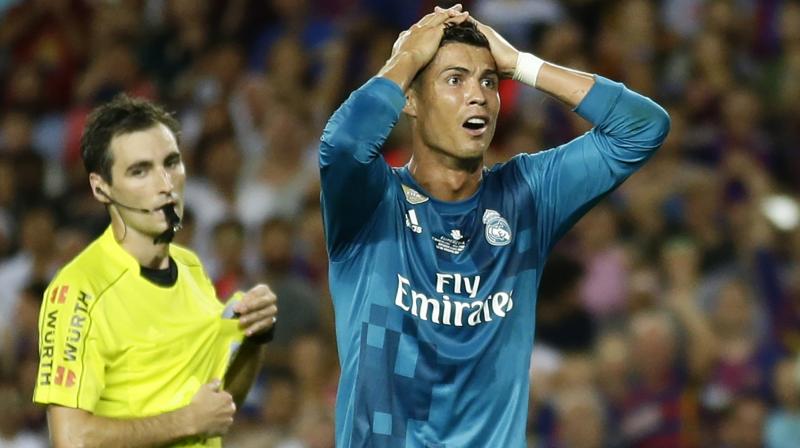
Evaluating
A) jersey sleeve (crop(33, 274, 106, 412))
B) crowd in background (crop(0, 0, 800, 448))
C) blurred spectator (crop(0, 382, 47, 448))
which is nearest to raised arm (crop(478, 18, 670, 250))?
jersey sleeve (crop(33, 274, 106, 412))

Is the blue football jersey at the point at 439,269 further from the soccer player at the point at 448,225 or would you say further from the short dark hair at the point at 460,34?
the short dark hair at the point at 460,34

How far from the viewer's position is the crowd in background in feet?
26.0

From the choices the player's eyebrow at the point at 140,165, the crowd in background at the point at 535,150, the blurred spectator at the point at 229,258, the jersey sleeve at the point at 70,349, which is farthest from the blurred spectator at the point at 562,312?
the jersey sleeve at the point at 70,349

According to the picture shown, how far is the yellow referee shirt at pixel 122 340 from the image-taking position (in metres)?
4.75

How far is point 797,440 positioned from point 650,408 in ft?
2.57

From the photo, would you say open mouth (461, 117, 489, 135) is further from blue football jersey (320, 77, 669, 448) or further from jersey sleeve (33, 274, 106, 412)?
jersey sleeve (33, 274, 106, 412)

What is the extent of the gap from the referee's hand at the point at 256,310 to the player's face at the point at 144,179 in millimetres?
396

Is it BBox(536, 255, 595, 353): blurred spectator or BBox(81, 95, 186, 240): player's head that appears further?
BBox(536, 255, 595, 353): blurred spectator

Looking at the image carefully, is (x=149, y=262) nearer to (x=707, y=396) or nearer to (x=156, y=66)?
(x=707, y=396)

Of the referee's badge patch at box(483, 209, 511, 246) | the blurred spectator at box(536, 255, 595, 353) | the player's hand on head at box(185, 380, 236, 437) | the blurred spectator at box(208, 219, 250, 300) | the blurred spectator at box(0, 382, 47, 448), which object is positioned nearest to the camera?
the referee's badge patch at box(483, 209, 511, 246)

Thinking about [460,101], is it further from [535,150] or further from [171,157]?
[535,150]

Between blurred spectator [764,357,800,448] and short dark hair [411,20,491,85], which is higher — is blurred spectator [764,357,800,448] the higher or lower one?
the lower one

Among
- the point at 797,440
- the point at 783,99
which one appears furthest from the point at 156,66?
the point at 797,440

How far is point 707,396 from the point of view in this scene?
7840mm
